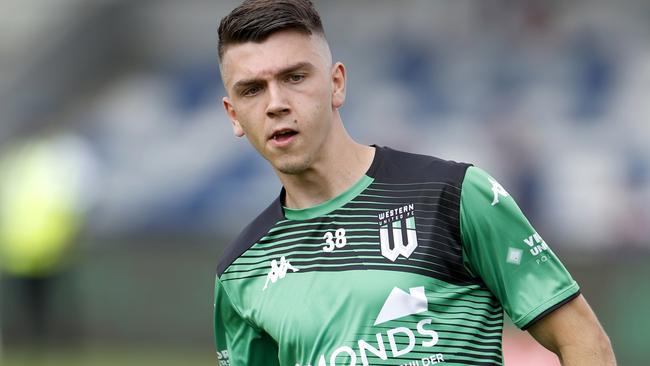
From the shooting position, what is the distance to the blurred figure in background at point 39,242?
492 inches

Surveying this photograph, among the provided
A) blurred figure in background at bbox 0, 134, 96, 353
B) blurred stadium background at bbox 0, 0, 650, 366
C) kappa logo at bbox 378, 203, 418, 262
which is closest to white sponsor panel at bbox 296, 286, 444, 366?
kappa logo at bbox 378, 203, 418, 262

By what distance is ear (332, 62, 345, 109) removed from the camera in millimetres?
3998

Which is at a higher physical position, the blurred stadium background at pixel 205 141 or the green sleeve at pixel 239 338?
the blurred stadium background at pixel 205 141

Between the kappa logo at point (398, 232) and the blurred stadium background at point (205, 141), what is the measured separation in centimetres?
784

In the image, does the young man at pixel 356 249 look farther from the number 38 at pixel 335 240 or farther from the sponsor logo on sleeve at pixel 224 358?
the sponsor logo on sleeve at pixel 224 358

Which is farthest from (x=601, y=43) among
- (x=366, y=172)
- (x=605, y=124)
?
(x=366, y=172)

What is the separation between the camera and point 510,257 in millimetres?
3691

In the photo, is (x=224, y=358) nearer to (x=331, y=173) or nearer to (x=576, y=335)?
(x=331, y=173)

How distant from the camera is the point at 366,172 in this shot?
401 centimetres

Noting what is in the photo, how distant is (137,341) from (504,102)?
16.6 ft

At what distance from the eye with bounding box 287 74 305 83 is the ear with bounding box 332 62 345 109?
145 mm

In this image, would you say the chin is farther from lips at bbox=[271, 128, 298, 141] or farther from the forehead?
the forehead

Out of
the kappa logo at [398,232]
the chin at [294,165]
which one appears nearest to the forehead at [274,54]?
the chin at [294,165]

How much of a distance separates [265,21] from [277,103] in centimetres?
26
